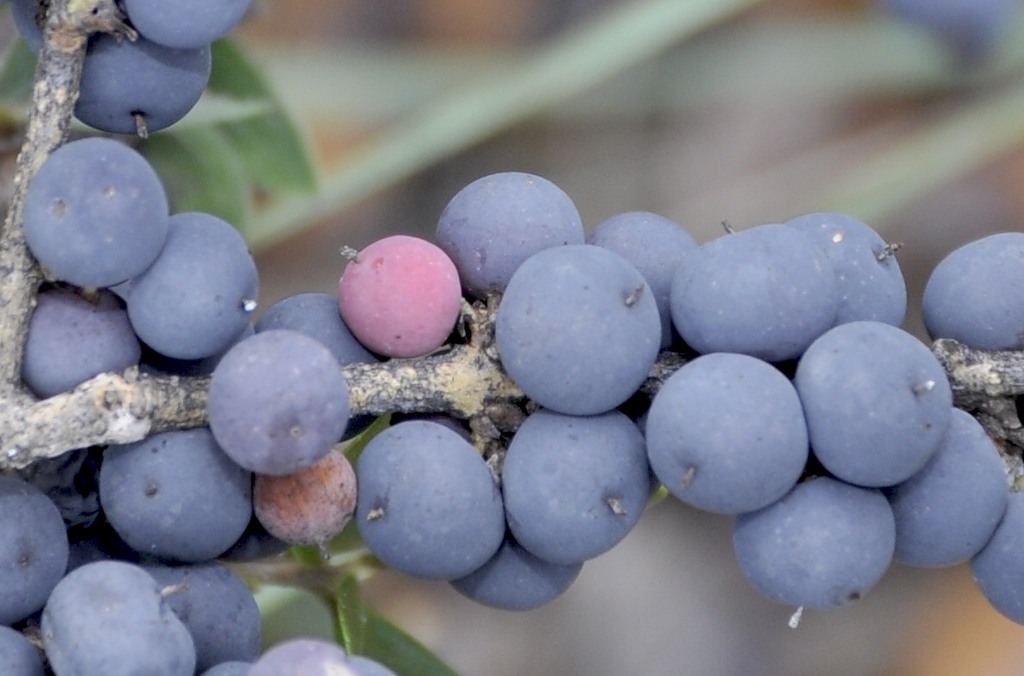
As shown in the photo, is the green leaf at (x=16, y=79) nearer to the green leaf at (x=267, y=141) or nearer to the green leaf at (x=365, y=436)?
the green leaf at (x=267, y=141)

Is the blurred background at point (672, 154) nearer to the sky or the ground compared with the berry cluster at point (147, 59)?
nearer to the ground

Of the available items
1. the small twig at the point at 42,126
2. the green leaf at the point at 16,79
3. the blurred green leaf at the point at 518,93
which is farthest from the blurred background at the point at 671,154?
the small twig at the point at 42,126

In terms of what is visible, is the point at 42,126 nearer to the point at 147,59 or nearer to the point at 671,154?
the point at 147,59

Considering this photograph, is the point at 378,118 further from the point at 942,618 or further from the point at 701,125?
the point at 942,618

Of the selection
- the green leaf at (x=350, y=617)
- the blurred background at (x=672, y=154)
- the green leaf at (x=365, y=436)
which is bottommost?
the blurred background at (x=672, y=154)

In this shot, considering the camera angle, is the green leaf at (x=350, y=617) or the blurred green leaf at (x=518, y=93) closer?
the green leaf at (x=350, y=617)

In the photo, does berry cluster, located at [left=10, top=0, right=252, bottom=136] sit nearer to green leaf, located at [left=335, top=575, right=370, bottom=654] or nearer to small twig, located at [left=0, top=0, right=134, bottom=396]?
small twig, located at [left=0, top=0, right=134, bottom=396]

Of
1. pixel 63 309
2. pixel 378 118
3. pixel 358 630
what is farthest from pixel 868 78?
pixel 63 309
